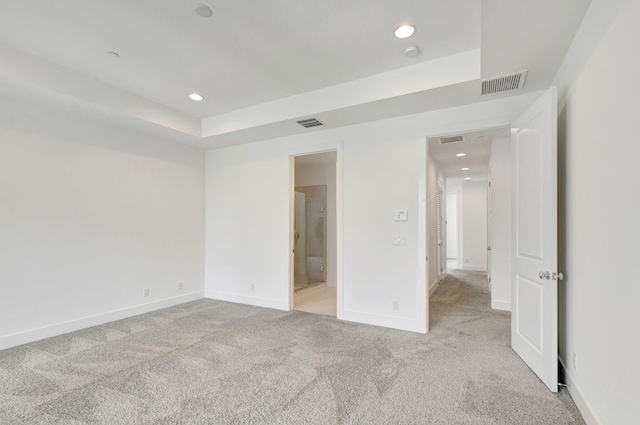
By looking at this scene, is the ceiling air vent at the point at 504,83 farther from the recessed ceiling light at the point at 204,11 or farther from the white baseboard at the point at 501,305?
the white baseboard at the point at 501,305

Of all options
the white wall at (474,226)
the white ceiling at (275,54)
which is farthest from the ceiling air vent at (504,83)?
the white wall at (474,226)

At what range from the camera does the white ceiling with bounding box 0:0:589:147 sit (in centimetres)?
228

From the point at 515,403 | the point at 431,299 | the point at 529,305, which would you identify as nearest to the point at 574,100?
the point at 529,305

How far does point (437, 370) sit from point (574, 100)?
2.40m

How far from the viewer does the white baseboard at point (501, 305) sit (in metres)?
4.64

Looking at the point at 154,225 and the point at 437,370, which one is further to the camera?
the point at 154,225

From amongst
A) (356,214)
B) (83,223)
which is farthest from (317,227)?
(83,223)

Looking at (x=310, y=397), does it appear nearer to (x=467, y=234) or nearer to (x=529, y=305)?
(x=529, y=305)

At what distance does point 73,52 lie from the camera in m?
2.93

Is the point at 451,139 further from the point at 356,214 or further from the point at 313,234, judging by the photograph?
the point at 313,234

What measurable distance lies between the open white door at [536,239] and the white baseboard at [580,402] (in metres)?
0.10

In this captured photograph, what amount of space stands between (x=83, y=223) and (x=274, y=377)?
3.13m

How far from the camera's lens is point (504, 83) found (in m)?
2.93

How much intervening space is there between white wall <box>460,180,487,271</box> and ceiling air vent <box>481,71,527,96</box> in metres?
6.53
